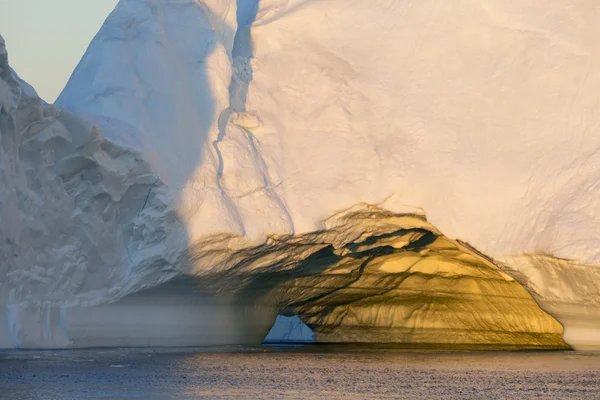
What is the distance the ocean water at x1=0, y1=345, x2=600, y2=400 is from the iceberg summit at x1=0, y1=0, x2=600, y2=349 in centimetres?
110

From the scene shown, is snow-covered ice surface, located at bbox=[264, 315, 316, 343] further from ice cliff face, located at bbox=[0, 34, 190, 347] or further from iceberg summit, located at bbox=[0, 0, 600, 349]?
ice cliff face, located at bbox=[0, 34, 190, 347]

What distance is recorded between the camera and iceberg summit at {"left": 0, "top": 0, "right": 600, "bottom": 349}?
15.2 metres

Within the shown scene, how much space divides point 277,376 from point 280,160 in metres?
5.31

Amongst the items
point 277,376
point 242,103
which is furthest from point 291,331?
point 277,376

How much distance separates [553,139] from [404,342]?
8748 mm

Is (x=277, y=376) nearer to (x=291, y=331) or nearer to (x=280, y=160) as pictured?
(x=280, y=160)

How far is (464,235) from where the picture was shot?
53.5 ft

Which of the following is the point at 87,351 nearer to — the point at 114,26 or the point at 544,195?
the point at 114,26

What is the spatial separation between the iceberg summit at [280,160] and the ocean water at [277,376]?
1098 mm

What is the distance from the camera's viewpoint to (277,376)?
12.9 m

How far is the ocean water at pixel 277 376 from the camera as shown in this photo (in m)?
10.7

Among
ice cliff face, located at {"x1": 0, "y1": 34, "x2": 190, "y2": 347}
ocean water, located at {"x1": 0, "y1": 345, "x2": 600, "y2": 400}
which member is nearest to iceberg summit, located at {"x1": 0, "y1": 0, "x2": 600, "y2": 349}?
ice cliff face, located at {"x1": 0, "y1": 34, "x2": 190, "y2": 347}

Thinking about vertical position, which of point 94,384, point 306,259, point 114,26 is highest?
point 114,26

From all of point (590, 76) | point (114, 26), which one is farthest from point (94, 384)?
point (590, 76)
